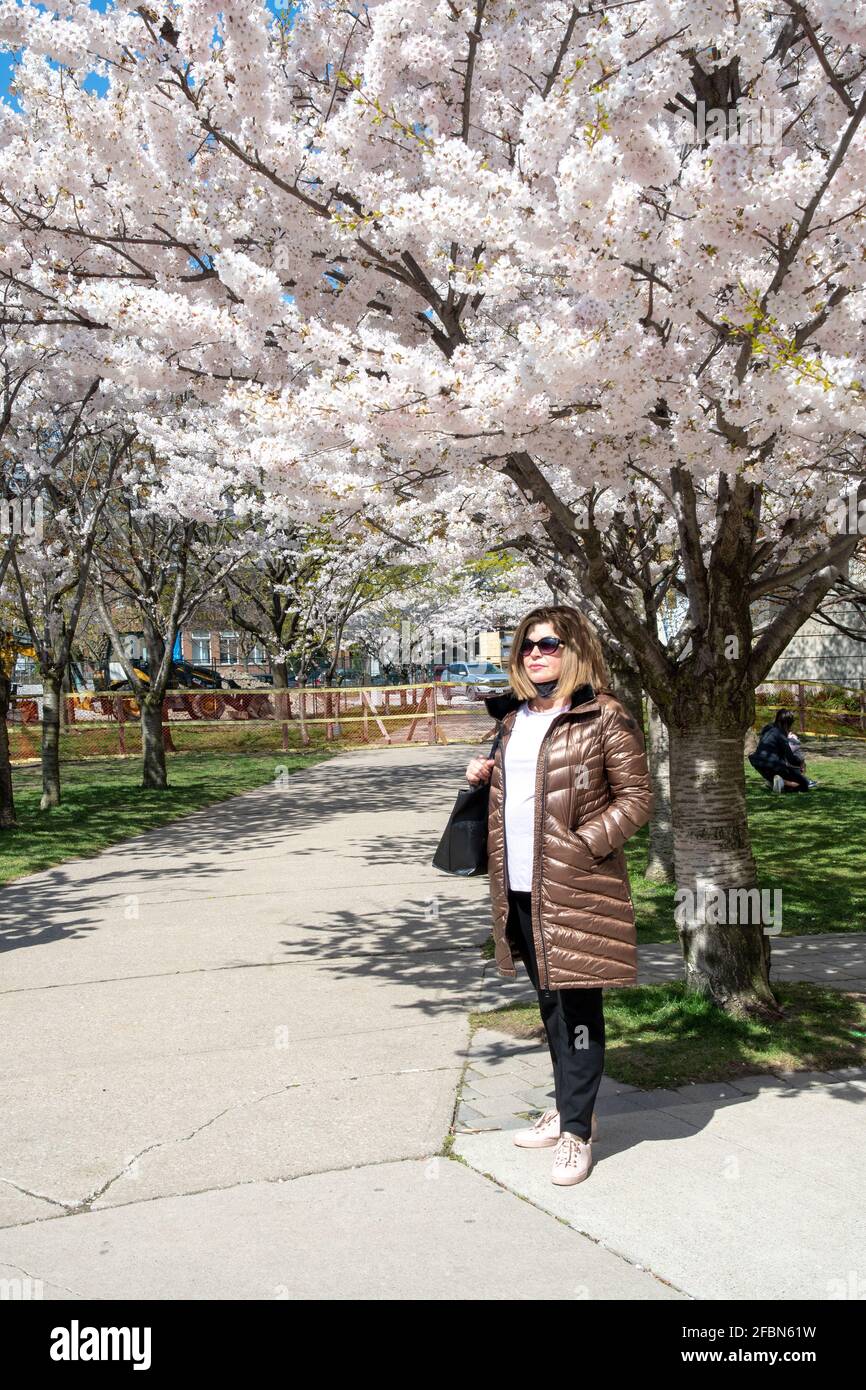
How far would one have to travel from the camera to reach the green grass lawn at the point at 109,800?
12.5 meters

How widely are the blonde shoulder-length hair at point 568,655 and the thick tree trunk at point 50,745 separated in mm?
12979

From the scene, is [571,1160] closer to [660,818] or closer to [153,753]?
[660,818]

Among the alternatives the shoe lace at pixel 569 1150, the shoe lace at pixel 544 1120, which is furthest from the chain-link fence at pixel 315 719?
the shoe lace at pixel 569 1150

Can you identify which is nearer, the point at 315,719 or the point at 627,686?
the point at 627,686

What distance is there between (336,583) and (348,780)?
35.3 ft

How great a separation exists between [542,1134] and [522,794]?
4.06ft

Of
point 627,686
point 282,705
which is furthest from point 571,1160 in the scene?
point 282,705

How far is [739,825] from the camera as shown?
5695 millimetres

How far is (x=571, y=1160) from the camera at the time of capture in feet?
12.6

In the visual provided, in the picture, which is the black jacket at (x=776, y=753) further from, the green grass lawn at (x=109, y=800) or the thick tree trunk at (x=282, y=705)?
the thick tree trunk at (x=282, y=705)

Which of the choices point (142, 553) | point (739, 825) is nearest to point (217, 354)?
point (739, 825)

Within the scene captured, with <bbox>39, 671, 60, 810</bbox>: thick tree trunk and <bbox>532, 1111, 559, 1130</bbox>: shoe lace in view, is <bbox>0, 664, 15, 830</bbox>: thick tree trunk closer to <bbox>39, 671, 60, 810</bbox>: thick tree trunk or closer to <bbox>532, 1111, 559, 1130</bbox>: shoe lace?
<bbox>39, 671, 60, 810</bbox>: thick tree trunk

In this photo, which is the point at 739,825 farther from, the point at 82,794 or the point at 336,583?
the point at 336,583

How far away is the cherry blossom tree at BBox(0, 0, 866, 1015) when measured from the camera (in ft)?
15.8
